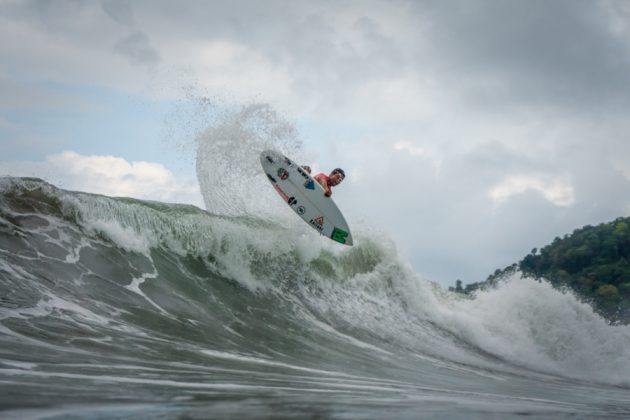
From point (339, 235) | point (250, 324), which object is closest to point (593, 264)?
point (339, 235)

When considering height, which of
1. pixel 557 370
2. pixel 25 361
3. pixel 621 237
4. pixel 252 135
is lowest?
pixel 25 361

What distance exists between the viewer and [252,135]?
61.3 feet

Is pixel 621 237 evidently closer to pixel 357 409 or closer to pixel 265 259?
pixel 265 259

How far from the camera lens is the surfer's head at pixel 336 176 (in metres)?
16.3

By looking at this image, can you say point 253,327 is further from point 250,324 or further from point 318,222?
point 318,222

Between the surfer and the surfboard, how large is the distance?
106mm

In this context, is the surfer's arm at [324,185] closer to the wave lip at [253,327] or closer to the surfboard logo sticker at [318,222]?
the surfboard logo sticker at [318,222]

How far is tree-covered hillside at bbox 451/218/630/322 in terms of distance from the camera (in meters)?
46.1

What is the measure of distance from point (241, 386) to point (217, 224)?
9421 mm

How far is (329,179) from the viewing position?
16.3 m

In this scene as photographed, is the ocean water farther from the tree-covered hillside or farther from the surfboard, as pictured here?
the tree-covered hillside

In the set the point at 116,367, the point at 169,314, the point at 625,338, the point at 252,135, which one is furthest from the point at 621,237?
the point at 116,367

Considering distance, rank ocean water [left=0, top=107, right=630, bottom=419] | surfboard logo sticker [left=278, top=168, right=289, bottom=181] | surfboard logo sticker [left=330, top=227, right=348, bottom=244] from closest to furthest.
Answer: ocean water [left=0, top=107, right=630, bottom=419]
surfboard logo sticker [left=278, top=168, right=289, bottom=181]
surfboard logo sticker [left=330, top=227, right=348, bottom=244]

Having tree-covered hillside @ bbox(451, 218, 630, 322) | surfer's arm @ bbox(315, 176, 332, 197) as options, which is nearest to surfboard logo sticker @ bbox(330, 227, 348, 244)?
surfer's arm @ bbox(315, 176, 332, 197)
